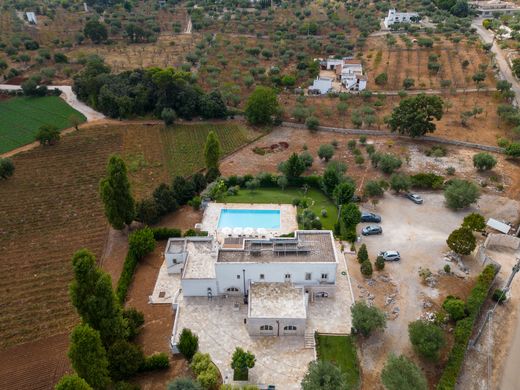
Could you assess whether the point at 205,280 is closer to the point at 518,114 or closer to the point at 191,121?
the point at 191,121

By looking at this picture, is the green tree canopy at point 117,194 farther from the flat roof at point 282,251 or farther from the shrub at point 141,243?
the flat roof at point 282,251

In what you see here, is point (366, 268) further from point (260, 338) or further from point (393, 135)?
point (393, 135)

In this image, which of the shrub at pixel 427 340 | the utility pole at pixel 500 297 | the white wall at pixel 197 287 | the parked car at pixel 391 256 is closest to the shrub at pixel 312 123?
the parked car at pixel 391 256

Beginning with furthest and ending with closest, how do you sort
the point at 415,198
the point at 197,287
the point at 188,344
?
the point at 415,198 < the point at 197,287 < the point at 188,344

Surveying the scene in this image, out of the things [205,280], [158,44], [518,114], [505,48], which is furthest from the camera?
[158,44]

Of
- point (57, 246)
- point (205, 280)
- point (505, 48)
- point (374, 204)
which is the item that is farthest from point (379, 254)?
point (505, 48)

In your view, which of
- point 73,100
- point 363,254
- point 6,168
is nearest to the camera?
point 363,254

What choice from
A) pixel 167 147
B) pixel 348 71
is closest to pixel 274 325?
pixel 167 147
